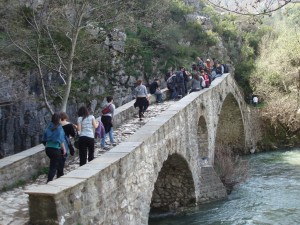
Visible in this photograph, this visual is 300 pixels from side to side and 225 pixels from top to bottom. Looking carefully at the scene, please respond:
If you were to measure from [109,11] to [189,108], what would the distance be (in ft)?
19.1

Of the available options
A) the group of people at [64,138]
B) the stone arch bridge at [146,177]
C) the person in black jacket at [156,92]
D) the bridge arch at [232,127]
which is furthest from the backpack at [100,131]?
the bridge arch at [232,127]

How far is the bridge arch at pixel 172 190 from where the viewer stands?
43.5ft

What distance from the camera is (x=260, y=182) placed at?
1772cm

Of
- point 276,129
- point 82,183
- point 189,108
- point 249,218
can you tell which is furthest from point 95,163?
point 276,129

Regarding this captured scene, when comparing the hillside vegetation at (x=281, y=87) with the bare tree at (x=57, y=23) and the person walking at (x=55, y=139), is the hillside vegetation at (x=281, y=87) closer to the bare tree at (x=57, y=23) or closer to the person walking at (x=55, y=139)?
the bare tree at (x=57, y=23)

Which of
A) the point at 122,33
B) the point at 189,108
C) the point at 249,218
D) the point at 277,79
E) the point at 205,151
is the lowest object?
the point at 249,218

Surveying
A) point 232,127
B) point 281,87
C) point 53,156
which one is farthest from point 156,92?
point 281,87

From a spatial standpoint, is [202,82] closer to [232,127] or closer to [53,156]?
[53,156]

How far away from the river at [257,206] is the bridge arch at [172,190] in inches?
15.7

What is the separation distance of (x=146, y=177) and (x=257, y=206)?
7.05m

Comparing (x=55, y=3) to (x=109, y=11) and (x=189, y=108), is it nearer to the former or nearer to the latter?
(x=109, y=11)

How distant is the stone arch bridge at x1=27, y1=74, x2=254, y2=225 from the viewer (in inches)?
206

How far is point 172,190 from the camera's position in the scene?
13617 millimetres

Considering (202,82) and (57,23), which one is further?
(202,82)
